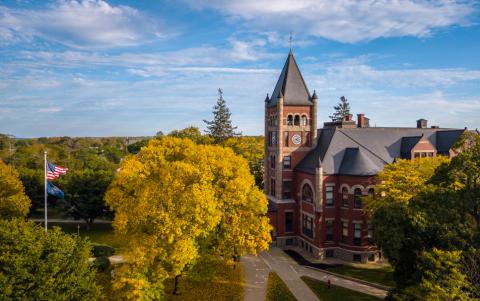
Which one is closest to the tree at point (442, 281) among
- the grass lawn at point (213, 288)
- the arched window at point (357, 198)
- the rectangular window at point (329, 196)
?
the grass lawn at point (213, 288)

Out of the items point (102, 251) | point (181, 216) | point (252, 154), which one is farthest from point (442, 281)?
point (252, 154)

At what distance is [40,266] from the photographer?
776 inches

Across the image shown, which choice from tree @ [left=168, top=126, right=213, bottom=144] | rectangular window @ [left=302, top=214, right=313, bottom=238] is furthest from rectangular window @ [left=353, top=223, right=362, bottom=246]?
tree @ [left=168, top=126, right=213, bottom=144]

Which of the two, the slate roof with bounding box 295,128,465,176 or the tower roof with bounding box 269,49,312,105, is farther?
the tower roof with bounding box 269,49,312,105

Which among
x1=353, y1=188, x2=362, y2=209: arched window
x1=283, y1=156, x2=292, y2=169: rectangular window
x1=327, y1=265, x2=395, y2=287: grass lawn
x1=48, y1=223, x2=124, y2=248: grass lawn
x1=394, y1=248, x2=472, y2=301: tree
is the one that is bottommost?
x1=327, y1=265, x2=395, y2=287: grass lawn

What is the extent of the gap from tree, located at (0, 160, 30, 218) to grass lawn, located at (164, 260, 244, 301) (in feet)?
78.7

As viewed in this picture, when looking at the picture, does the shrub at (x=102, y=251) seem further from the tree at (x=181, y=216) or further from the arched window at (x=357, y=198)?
the arched window at (x=357, y=198)

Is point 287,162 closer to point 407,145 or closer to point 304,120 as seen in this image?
point 304,120

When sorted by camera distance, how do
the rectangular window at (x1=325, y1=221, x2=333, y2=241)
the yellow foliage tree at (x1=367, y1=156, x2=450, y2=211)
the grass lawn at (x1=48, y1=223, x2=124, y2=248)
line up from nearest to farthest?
1. the yellow foliage tree at (x1=367, y1=156, x2=450, y2=211)
2. the rectangular window at (x1=325, y1=221, x2=333, y2=241)
3. the grass lawn at (x1=48, y1=223, x2=124, y2=248)

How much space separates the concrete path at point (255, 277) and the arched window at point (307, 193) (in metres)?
9.46

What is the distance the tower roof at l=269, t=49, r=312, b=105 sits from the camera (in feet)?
151

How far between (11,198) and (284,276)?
3449 centimetres

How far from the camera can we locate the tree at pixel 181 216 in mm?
24062

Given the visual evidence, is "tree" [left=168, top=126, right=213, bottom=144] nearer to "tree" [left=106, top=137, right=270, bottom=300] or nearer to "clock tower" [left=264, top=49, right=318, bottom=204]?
"clock tower" [left=264, top=49, right=318, bottom=204]
